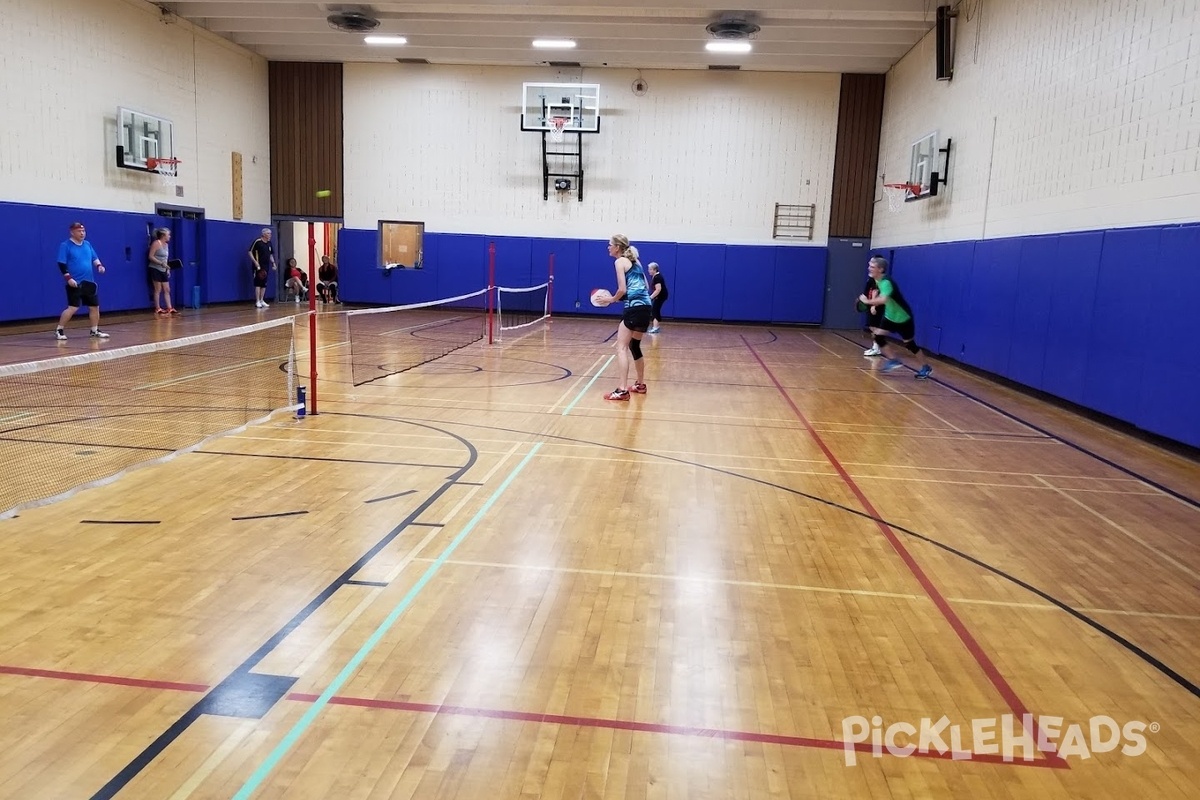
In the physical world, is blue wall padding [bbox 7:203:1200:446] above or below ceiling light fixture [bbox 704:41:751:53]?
below

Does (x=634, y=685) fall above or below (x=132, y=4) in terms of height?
below

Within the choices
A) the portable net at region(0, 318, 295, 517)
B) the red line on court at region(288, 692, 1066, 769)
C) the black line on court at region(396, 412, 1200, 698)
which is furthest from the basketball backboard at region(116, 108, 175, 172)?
the red line on court at region(288, 692, 1066, 769)

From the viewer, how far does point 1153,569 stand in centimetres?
492

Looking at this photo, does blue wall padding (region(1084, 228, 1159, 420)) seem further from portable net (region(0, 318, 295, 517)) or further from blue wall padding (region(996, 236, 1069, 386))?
portable net (region(0, 318, 295, 517))

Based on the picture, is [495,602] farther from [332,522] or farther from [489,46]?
[489,46]

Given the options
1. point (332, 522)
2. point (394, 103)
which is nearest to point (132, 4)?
point (394, 103)

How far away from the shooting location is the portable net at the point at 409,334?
12.4m

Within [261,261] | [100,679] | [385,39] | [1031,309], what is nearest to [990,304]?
[1031,309]

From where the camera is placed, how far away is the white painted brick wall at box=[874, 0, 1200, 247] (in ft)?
29.9

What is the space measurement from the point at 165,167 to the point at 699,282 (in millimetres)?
14220

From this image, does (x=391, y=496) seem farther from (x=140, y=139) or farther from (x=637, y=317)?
(x=140, y=139)

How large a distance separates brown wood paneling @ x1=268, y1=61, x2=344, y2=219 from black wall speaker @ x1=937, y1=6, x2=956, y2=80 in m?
16.6

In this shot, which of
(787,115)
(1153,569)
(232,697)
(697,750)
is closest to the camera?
(697,750)

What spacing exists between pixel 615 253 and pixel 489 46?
48.4ft
